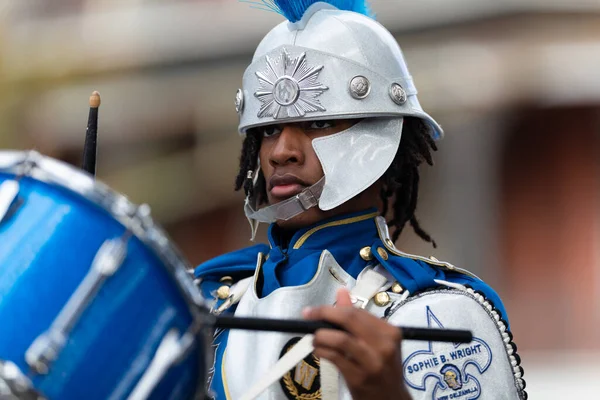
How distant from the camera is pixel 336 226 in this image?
372 centimetres

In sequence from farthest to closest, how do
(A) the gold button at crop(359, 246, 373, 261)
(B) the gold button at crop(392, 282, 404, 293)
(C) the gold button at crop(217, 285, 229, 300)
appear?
(C) the gold button at crop(217, 285, 229, 300), (A) the gold button at crop(359, 246, 373, 261), (B) the gold button at crop(392, 282, 404, 293)

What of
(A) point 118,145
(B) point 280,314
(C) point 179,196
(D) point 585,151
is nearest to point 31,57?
(A) point 118,145

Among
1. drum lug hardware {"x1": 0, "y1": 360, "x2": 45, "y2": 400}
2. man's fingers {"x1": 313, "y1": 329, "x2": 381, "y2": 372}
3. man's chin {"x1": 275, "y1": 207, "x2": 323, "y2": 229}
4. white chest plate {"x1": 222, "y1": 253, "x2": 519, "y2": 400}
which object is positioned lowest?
drum lug hardware {"x1": 0, "y1": 360, "x2": 45, "y2": 400}

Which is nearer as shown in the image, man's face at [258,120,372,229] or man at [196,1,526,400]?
man at [196,1,526,400]

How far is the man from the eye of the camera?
11.1 feet

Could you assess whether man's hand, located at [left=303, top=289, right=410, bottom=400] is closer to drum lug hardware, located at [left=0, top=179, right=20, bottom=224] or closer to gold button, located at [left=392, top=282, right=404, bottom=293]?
drum lug hardware, located at [left=0, top=179, right=20, bottom=224]

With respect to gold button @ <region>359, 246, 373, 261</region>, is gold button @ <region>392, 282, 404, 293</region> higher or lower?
lower

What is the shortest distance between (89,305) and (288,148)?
4.38 feet

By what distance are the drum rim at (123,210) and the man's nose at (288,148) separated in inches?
44.0

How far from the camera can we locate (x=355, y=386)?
265cm

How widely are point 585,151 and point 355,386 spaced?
6.75 meters

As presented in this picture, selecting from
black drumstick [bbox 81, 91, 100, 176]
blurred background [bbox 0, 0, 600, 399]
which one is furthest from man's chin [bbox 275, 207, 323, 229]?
blurred background [bbox 0, 0, 600, 399]

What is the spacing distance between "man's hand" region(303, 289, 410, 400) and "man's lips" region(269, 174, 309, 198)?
1079mm

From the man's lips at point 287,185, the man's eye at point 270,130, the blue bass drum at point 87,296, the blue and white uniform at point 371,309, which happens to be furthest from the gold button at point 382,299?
the blue bass drum at point 87,296
